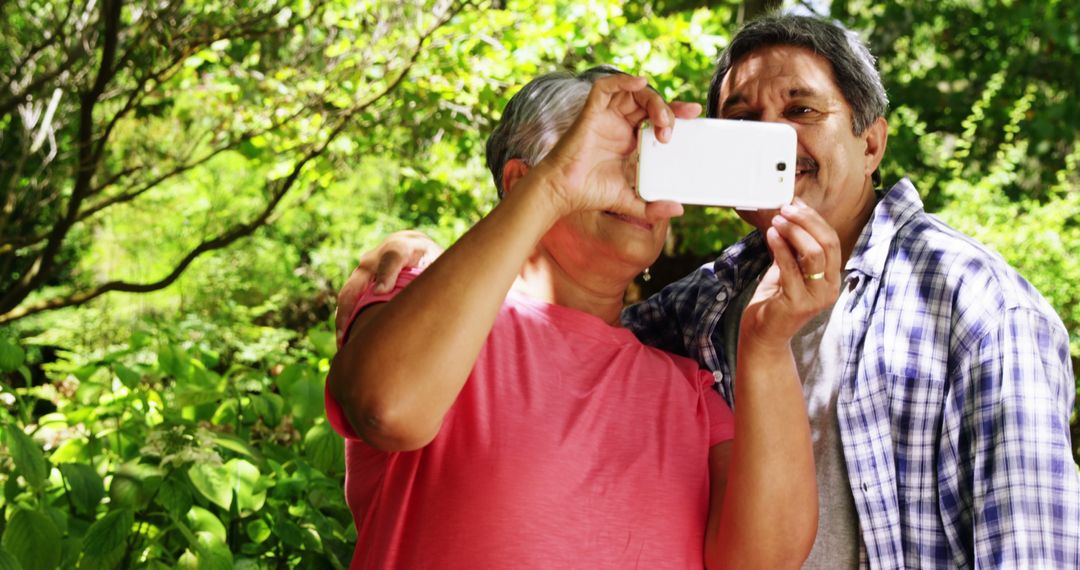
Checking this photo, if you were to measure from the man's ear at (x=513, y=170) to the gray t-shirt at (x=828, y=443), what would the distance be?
614 millimetres

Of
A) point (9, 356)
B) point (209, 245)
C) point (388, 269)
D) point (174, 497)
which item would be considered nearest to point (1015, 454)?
point (388, 269)

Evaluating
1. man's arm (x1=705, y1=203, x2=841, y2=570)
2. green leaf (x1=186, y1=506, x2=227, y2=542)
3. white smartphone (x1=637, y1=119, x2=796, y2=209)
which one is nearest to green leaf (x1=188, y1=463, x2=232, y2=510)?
green leaf (x1=186, y1=506, x2=227, y2=542)

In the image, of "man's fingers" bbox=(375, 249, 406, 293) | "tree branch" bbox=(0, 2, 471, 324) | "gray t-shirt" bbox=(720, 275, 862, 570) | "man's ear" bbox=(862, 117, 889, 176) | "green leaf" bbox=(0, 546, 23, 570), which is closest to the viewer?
"man's fingers" bbox=(375, 249, 406, 293)

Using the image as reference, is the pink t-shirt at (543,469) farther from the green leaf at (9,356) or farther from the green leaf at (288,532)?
the green leaf at (9,356)

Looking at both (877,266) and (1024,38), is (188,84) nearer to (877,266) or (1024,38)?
(877,266)

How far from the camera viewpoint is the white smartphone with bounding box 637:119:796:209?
4.90 feet

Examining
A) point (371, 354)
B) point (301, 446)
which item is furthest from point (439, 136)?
point (371, 354)

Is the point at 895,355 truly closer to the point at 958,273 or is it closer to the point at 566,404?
the point at 958,273

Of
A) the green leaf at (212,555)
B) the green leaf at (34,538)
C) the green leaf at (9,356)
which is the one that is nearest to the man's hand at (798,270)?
the green leaf at (212,555)

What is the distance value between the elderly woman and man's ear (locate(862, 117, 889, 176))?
549 millimetres

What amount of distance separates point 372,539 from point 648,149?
0.67 meters

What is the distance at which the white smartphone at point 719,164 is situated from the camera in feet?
4.90

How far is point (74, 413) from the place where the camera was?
2957 millimetres

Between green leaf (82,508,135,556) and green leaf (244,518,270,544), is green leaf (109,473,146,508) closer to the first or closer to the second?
green leaf (82,508,135,556)
